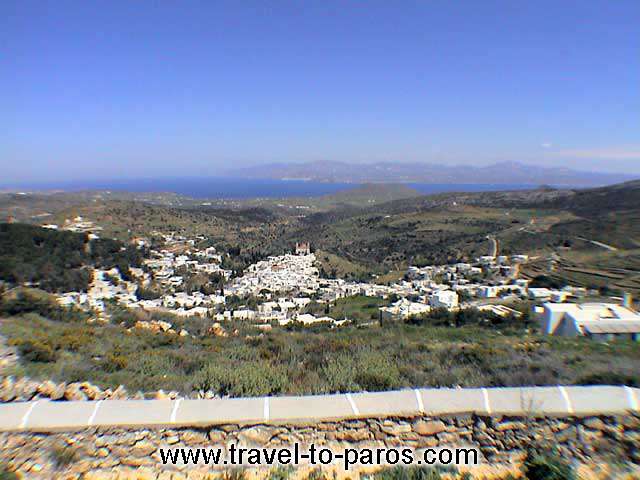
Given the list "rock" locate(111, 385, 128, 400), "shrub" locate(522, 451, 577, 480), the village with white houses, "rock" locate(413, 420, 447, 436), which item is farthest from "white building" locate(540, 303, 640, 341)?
"rock" locate(111, 385, 128, 400)

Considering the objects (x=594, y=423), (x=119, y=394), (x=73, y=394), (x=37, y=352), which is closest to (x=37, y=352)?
(x=37, y=352)

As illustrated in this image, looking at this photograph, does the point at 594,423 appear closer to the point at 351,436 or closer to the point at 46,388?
the point at 351,436

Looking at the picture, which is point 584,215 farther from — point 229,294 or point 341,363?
point 341,363

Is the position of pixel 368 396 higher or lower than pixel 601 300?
higher

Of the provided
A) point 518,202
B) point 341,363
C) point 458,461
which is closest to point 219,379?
point 341,363

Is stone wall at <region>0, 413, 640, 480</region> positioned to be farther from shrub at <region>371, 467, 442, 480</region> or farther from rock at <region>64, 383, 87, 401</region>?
rock at <region>64, 383, 87, 401</region>

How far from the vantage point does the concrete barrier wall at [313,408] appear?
3229 millimetres

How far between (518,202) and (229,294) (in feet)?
190

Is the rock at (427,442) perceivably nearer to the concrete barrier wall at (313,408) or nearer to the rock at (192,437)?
the concrete barrier wall at (313,408)

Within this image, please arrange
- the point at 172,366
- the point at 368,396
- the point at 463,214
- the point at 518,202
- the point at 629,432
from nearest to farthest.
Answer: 1. the point at 629,432
2. the point at 368,396
3. the point at 172,366
4. the point at 463,214
5. the point at 518,202

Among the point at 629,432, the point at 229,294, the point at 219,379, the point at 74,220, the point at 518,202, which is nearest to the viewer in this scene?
the point at 629,432

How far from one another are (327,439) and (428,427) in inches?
37.0

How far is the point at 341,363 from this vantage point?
17.2 ft

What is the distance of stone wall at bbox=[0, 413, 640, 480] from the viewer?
10.0 ft
